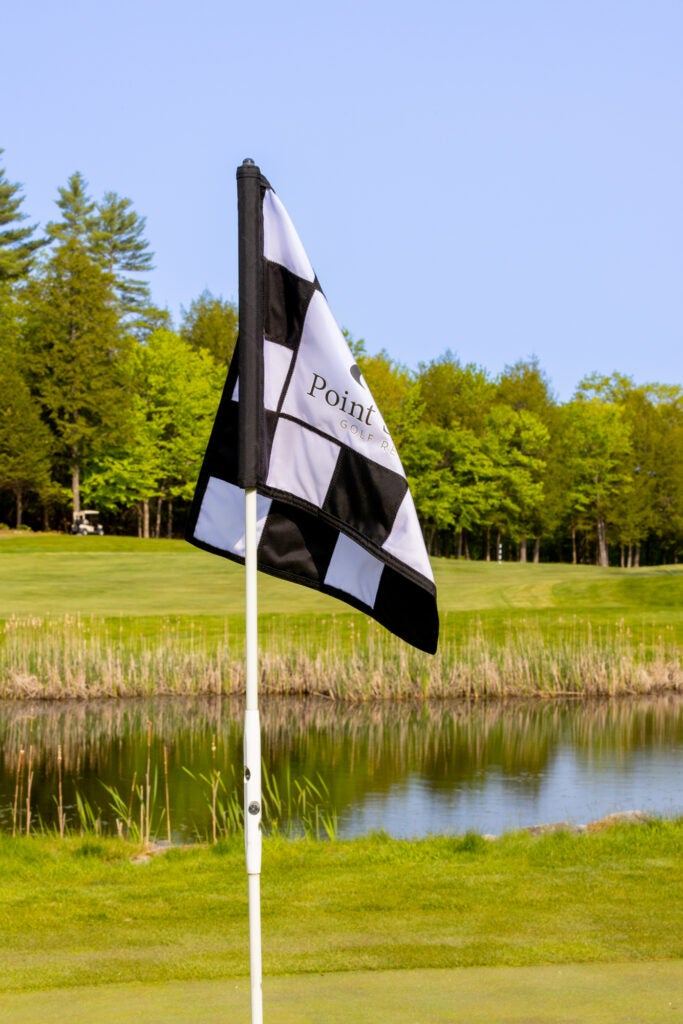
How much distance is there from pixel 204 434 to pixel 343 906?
66751 millimetres

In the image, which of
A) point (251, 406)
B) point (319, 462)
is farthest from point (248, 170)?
point (319, 462)

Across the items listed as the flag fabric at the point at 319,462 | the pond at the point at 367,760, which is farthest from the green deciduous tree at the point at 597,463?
the flag fabric at the point at 319,462

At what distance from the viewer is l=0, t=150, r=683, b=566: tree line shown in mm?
72688

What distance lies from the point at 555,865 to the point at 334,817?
14.2 feet

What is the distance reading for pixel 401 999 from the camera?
238 inches

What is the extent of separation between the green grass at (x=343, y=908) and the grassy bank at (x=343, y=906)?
16mm

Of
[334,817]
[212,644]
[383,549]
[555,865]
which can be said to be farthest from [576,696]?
[383,549]

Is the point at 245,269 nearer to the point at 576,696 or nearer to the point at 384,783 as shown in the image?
the point at 384,783

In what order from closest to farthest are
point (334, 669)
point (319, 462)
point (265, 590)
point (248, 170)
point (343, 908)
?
1. point (248, 170)
2. point (319, 462)
3. point (343, 908)
4. point (334, 669)
5. point (265, 590)

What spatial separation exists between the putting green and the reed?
1807cm

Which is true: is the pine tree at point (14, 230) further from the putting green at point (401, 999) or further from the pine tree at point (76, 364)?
the putting green at point (401, 999)

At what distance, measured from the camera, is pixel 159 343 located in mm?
77500

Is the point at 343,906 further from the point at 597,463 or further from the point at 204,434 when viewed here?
the point at 597,463

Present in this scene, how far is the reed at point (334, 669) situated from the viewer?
81.4ft
